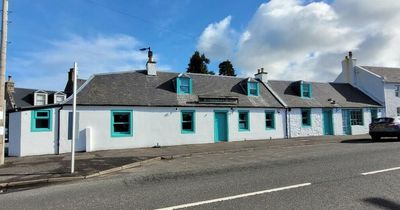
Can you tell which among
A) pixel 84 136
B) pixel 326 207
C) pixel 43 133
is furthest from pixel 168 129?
pixel 326 207

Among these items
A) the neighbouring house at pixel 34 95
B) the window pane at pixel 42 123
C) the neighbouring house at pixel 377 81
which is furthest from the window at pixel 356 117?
the neighbouring house at pixel 34 95

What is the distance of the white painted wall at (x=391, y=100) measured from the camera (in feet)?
106

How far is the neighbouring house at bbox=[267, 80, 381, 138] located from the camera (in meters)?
27.5

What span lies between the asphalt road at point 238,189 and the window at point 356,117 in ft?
66.4

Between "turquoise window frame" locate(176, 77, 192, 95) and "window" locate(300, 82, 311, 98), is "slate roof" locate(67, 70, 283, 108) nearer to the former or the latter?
"turquoise window frame" locate(176, 77, 192, 95)

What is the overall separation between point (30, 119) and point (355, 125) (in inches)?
1011

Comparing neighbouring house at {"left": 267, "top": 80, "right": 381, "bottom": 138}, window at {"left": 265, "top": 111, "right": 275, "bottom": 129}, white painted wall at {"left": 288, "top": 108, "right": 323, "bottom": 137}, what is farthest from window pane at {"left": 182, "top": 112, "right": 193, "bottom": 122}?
white painted wall at {"left": 288, "top": 108, "right": 323, "bottom": 137}

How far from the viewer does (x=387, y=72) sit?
1400 inches

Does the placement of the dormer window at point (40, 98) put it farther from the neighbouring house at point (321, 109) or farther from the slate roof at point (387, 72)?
the slate roof at point (387, 72)

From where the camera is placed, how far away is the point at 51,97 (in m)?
40.2

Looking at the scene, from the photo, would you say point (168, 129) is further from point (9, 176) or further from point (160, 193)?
point (160, 193)

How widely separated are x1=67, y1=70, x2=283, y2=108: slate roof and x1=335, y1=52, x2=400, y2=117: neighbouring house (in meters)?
12.4

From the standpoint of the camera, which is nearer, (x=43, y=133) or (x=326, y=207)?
(x=326, y=207)

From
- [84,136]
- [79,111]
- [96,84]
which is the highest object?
[96,84]
